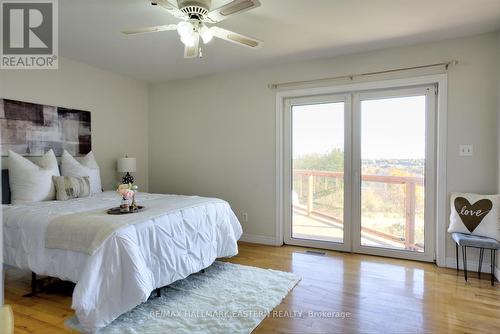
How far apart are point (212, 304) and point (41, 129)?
2.80 meters

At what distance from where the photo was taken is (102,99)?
4172 mm

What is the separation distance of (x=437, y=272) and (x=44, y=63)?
15.9 feet

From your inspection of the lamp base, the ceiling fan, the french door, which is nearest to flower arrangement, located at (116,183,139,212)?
the ceiling fan

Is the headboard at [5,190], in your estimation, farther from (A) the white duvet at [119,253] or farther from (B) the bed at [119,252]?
(A) the white duvet at [119,253]

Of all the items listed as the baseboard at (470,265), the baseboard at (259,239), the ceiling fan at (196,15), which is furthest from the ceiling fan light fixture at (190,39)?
the baseboard at (470,265)

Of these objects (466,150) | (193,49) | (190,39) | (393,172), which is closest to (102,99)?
(193,49)

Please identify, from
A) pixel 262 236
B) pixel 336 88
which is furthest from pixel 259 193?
pixel 336 88

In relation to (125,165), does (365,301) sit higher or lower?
lower

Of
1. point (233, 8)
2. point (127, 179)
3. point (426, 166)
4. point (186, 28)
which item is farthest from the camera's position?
point (127, 179)

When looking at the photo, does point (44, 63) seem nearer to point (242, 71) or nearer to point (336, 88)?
point (242, 71)

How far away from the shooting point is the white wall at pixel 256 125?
304 cm

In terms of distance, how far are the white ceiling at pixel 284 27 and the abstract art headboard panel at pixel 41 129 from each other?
2.39 feet

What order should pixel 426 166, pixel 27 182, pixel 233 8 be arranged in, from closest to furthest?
pixel 233 8 → pixel 27 182 → pixel 426 166

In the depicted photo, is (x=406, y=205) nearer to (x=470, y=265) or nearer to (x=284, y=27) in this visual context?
(x=470, y=265)
